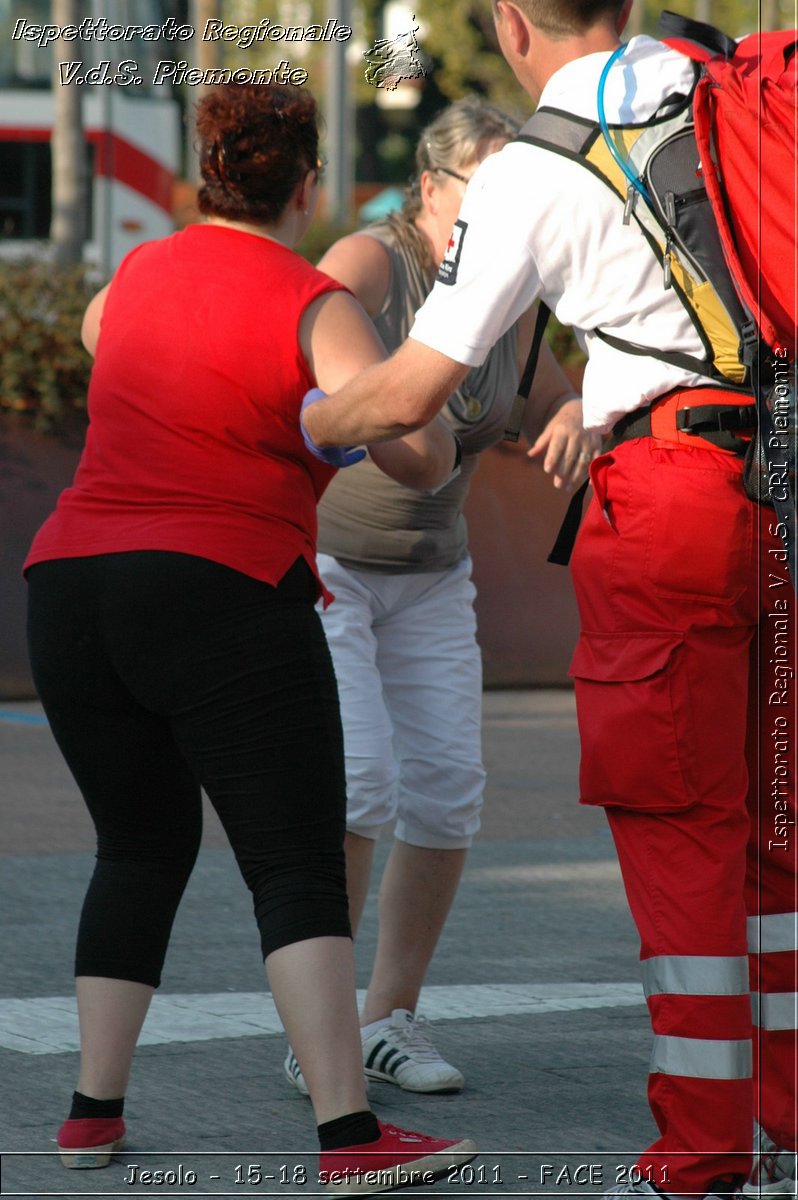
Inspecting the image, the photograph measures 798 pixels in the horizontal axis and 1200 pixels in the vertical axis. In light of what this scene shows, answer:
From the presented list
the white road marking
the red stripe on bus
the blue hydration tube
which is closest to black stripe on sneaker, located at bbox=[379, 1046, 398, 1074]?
the white road marking

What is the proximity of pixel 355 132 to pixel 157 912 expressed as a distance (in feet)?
129

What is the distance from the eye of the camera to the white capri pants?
3979mm

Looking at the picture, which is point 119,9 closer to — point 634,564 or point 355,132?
point 634,564

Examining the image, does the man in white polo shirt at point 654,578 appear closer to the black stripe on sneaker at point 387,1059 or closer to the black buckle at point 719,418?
the black buckle at point 719,418

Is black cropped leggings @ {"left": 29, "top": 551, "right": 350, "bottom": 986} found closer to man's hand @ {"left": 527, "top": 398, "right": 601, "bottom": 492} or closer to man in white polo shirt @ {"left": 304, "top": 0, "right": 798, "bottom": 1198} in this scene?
man in white polo shirt @ {"left": 304, "top": 0, "right": 798, "bottom": 1198}

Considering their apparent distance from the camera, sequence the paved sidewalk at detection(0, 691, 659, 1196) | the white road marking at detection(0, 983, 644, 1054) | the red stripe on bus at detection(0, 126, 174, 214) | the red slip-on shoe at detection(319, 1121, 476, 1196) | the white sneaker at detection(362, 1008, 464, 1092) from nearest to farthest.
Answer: the red slip-on shoe at detection(319, 1121, 476, 1196) < the paved sidewalk at detection(0, 691, 659, 1196) < the white sneaker at detection(362, 1008, 464, 1092) < the white road marking at detection(0, 983, 644, 1054) < the red stripe on bus at detection(0, 126, 174, 214)

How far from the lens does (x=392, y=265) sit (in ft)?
13.2

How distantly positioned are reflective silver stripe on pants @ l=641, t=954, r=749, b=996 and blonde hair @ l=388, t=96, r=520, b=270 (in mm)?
1870

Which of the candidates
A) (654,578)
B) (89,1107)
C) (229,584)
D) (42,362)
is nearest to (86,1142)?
(89,1107)

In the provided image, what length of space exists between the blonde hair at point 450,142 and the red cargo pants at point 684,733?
130 centimetres

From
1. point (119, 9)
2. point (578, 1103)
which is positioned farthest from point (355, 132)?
point (578, 1103)

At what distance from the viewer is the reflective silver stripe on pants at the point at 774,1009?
3.05 metres

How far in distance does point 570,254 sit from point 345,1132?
150cm

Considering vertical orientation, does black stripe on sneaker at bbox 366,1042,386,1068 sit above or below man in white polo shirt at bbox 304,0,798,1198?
below
